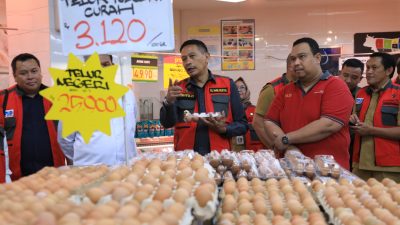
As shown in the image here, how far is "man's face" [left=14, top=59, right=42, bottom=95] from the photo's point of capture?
379cm

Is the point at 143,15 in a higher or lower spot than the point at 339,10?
lower

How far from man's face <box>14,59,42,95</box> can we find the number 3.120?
1536 millimetres

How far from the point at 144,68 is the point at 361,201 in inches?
216

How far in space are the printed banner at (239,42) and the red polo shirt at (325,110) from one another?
19.1ft

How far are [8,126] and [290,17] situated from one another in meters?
6.74

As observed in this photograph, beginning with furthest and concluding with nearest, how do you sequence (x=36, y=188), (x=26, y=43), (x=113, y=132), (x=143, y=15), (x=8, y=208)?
(x=26, y=43) → (x=113, y=132) → (x=143, y=15) → (x=36, y=188) → (x=8, y=208)

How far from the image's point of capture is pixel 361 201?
179cm

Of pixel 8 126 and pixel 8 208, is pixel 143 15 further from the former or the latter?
pixel 8 126

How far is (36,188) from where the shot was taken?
174cm

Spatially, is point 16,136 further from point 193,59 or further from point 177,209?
point 177,209

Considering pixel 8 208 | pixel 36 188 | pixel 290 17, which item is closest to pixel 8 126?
pixel 36 188

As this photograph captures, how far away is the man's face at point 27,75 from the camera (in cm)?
379

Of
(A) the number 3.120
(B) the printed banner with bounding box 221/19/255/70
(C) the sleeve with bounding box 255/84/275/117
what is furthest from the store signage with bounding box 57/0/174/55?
(B) the printed banner with bounding box 221/19/255/70

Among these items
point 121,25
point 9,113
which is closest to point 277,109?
point 121,25
